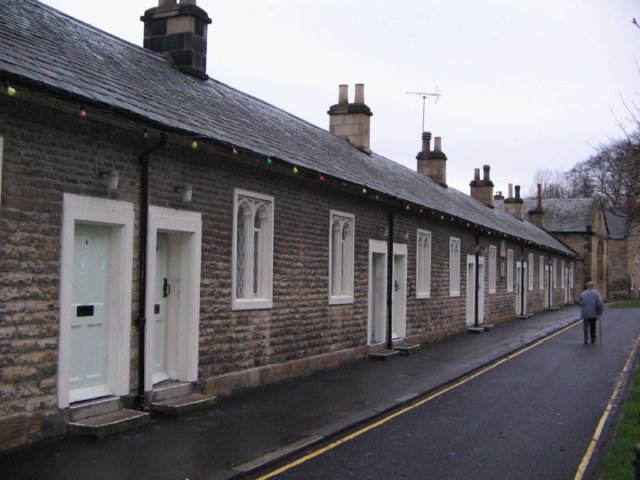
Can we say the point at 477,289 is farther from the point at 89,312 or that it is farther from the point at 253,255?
the point at 89,312

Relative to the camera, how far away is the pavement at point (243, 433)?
270 inches

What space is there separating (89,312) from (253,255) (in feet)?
12.2

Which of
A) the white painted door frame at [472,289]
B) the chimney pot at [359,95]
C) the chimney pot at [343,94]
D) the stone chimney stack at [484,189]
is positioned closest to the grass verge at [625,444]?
the chimney pot at [359,95]

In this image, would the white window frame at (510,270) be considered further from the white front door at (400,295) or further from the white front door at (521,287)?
the white front door at (400,295)

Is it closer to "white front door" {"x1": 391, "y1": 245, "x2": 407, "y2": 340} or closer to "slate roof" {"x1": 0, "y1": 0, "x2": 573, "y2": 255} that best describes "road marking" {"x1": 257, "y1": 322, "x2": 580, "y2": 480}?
"white front door" {"x1": 391, "y1": 245, "x2": 407, "y2": 340}

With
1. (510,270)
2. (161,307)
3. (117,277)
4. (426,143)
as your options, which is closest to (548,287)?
(510,270)

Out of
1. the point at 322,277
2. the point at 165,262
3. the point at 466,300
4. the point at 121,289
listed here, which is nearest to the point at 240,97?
the point at 322,277

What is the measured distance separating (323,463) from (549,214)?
52689 mm

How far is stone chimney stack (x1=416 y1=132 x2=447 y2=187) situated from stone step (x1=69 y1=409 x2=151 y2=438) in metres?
22.0

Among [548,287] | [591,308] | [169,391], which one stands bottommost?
[169,391]

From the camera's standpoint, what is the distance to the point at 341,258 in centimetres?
1537

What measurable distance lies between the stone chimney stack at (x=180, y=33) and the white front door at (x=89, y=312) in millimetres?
6180

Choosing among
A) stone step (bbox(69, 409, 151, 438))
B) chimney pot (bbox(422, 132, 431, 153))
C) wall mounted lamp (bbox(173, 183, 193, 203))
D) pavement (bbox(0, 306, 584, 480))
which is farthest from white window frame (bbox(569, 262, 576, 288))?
stone step (bbox(69, 409, 151, 438))

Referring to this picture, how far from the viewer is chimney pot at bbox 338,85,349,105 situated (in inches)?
869
